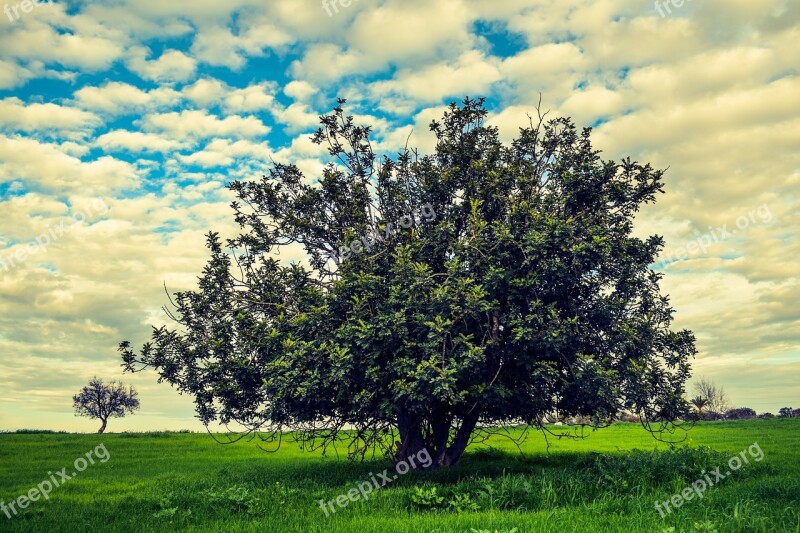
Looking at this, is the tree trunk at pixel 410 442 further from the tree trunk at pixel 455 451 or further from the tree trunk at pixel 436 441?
the tree trunk at pixel 455 451

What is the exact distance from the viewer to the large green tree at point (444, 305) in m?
16.9

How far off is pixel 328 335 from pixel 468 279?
200 inches

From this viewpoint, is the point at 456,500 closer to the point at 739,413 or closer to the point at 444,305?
the point at 444,305

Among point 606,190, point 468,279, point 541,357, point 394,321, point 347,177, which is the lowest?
point 541,357

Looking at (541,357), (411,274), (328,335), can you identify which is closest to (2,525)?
(328,335)

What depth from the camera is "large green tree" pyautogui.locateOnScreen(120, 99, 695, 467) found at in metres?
16.9

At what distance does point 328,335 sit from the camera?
1805cm

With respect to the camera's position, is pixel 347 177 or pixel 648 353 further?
pixel 347 177

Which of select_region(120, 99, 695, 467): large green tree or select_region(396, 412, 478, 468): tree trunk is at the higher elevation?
select_region(120, 99, 695, 467): large green tree

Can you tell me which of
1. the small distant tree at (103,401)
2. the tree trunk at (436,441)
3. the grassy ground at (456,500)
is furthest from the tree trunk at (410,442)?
the small distant tree at (103,401)

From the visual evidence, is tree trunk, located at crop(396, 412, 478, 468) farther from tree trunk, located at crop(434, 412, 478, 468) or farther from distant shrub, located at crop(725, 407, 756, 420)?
distant shrub, located at crop(725, 407, 756, 420)

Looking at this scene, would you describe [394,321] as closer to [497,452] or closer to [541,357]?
[541,357]

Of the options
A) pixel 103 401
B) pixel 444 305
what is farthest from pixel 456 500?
pixel 103 401

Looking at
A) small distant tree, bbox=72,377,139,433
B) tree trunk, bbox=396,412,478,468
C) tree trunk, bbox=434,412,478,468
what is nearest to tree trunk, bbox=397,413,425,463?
tree trunk, bbox=396,412,478,468
